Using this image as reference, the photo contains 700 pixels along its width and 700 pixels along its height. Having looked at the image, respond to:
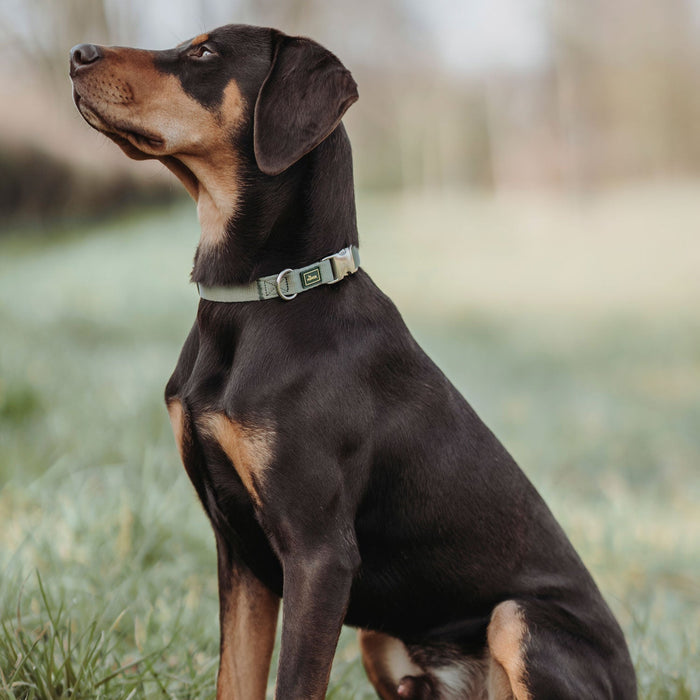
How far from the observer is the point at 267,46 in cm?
244

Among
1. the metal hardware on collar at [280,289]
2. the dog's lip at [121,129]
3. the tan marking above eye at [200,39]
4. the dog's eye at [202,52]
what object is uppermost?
the tan marking above eye at [200,39]

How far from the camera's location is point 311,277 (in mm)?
2305

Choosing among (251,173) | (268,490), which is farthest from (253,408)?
(251,173)

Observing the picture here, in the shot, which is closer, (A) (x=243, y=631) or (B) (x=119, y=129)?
(B) (x=119, y=129)

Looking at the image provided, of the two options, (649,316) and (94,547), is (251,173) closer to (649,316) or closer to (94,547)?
(94,547)

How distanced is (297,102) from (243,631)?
4.86ft

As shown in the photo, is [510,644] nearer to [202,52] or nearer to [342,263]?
[342,263]

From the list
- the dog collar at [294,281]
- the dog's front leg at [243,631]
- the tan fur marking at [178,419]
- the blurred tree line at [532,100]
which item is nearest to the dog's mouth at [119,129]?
the dog collar at [294,281]

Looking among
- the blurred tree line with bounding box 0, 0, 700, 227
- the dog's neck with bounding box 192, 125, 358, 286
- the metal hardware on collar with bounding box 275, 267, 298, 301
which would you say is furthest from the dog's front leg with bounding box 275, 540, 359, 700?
the blurred tree line with bounding box 0, 0, 700, 227

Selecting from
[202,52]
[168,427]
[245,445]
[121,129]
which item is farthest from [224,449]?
[168,427]

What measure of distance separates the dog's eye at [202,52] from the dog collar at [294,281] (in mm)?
632

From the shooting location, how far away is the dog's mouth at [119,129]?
7.55 feet

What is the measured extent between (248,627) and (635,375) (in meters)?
9.14

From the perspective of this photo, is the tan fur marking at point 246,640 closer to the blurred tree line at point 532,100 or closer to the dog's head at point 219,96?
the dog's head at point 219,96
